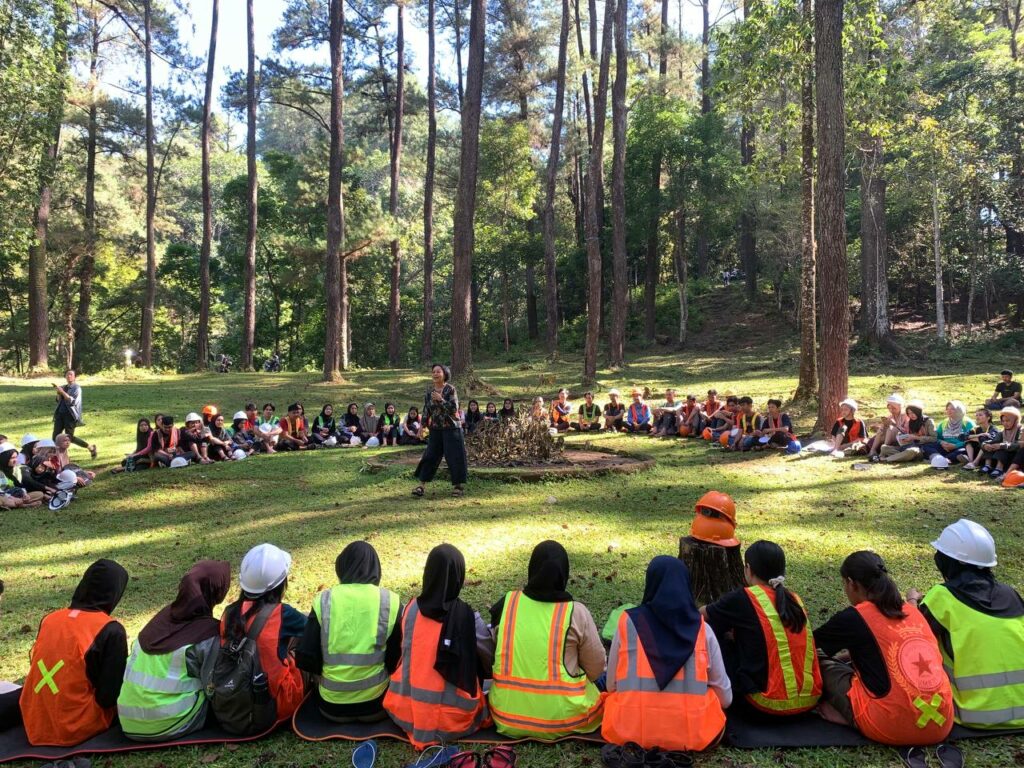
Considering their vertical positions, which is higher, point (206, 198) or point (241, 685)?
point (206, 198)

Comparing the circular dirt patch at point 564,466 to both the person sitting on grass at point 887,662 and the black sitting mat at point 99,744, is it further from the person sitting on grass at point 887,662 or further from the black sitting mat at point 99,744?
the person sitting on grass at point 887,662

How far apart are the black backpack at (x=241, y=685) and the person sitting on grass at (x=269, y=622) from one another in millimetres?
16

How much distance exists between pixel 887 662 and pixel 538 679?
1.61m

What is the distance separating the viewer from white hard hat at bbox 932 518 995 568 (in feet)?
11.1

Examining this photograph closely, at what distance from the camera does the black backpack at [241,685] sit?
344 cm

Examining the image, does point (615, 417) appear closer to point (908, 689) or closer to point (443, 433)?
point (443, 433)

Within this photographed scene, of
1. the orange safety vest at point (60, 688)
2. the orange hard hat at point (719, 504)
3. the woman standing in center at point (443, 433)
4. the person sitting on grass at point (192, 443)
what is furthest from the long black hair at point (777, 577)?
the person sitting on grass at point (192, 443)

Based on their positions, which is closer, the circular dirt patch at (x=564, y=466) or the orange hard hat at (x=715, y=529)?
the orange hard hat at (x=715, y=529)

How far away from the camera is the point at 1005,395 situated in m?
12.7

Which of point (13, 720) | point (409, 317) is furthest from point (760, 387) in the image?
point (409, 317)

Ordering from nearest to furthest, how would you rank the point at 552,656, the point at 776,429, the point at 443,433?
the point at 552,656 → the point at 443,433 → the point at 776,429

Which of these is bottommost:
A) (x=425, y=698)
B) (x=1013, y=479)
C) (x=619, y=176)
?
(x=425, y=698)

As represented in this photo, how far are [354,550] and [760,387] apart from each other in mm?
17250

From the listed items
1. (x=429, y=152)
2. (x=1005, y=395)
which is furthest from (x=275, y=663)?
(x=429, y=152)
